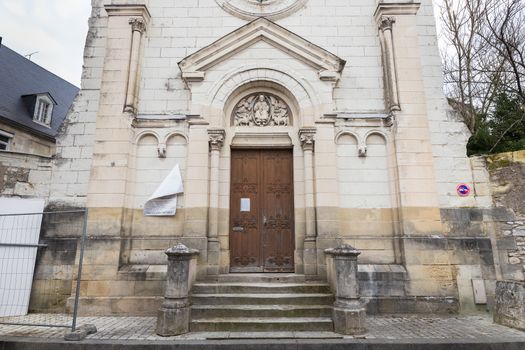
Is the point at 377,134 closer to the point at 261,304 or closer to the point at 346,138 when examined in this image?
the point at 346,138

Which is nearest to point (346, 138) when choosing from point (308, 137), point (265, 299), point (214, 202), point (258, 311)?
point (308, 137)

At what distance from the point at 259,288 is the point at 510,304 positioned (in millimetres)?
4535

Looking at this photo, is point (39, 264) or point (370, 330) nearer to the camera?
point (370, 330)

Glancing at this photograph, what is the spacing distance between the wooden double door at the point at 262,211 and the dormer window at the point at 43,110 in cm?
1207

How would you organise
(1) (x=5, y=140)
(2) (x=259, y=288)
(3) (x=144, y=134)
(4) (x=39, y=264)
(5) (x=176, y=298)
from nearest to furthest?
(5) (x=176, y=298) → (2) (x=259, y=288) → (4) (x=39, y=264) → (3) (x=144, y=134) → (1) (x=5, y=140)

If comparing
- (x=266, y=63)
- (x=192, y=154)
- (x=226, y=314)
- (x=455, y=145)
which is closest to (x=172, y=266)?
(x=226, y=314)

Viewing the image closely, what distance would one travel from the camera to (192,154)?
25.2 ft

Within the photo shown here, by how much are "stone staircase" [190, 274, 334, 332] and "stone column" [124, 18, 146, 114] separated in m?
4.46

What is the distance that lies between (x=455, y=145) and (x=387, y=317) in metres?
4.21

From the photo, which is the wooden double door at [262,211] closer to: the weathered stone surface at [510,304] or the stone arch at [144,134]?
the stone arch at [144,134]

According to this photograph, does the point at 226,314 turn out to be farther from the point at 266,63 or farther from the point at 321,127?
the point at 266,63

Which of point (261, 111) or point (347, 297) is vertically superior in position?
point (261, 111)

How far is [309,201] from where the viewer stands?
751 cm

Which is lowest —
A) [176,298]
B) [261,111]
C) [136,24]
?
[176,298]
